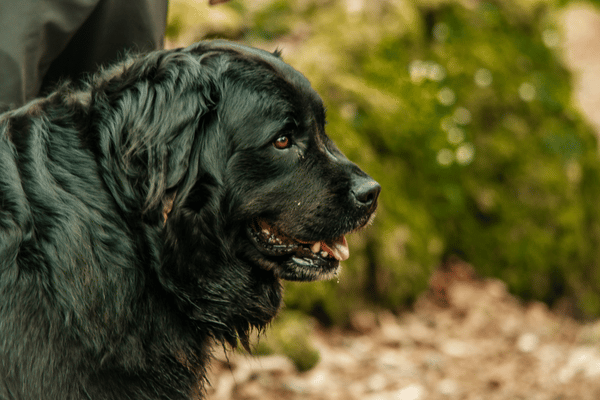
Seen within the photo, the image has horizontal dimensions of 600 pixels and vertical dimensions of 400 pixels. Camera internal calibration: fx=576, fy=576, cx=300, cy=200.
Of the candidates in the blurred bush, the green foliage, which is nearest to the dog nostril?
the green foliage

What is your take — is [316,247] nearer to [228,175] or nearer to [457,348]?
[228,175]

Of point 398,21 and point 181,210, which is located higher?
point 398,21

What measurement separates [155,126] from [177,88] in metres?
0.20

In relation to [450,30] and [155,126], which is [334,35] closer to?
[450,30]

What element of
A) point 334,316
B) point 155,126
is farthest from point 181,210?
point 334,316

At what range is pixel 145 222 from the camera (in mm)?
2342

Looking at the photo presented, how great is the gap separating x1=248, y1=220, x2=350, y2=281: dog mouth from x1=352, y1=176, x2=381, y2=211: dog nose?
24 centimetres

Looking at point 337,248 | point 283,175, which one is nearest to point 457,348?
point 337,248

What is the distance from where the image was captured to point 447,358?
203 inches

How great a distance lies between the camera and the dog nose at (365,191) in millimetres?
2848

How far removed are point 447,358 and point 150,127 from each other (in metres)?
3.82

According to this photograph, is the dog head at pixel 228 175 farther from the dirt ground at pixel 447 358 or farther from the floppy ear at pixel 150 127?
the dirt ground at pixel 447 358

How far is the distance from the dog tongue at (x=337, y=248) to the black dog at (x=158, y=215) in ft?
0.32

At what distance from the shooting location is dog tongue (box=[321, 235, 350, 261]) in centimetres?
299
